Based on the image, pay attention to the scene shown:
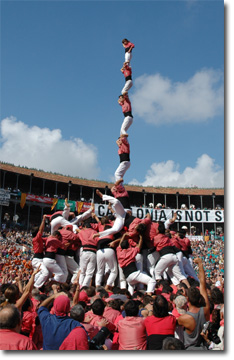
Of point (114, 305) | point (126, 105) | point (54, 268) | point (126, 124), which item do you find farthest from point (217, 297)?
point (126, 105)

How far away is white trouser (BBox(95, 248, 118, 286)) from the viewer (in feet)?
26.2

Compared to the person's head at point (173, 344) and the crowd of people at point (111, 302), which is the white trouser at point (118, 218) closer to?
the crowd of people at point (111, 302)

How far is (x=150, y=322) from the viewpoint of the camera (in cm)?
378

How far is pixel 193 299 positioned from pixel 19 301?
1.98 metres

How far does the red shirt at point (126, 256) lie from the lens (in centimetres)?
750

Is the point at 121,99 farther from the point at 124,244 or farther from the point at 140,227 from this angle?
the point at 124,244

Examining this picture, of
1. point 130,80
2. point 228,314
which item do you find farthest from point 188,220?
point 228,314

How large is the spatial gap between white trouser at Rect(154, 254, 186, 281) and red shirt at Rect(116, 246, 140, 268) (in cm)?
74

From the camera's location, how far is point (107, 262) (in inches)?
318

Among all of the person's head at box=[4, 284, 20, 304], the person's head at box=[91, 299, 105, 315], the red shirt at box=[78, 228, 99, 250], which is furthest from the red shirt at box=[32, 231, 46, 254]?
the person's head at box=[91, 299, 105, 315]

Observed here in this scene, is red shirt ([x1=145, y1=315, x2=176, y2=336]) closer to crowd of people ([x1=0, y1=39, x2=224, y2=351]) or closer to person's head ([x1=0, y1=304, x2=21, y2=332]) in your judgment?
crowd of people ([x1=0, y1=39, x2=224, y2=351])

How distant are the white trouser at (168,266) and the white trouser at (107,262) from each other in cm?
102

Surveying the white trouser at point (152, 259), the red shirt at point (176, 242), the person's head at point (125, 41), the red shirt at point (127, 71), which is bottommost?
the white trouser at point (152, 259)

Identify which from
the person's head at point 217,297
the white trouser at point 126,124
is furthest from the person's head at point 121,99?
the person's head at point 217,297
